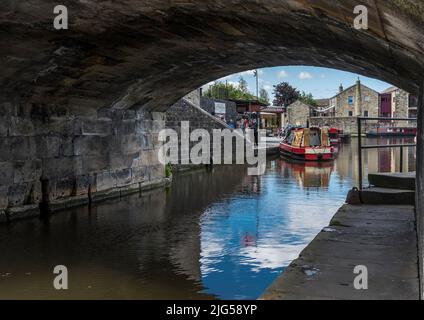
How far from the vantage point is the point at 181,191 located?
1514 cm

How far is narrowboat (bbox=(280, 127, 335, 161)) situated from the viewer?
25000 mm

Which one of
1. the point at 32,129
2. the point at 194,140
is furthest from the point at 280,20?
the point at 194,140

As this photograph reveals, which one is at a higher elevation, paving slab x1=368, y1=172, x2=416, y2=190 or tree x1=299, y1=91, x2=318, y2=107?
tree x1=299, y1=91, x2=318, y2=107

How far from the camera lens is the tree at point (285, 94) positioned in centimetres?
9454

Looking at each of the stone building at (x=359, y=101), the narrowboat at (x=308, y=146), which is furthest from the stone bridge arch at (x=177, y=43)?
the stone building at (x=359, y=101)

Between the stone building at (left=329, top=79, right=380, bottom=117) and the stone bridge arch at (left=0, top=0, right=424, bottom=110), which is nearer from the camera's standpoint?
the stone bridge arch at (left=0, top=0, right=424, bottom=110)

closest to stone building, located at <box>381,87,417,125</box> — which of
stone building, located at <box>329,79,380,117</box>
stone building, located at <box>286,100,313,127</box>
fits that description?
stone building, located at <box>329,79,380,117</box>

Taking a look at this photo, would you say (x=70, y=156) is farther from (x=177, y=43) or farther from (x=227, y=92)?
(x=227, y=92)

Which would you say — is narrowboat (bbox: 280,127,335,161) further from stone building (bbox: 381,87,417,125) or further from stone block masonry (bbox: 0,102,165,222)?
stone building (bbox: 381,87,417,125)

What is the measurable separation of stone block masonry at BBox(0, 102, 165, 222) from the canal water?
51cm

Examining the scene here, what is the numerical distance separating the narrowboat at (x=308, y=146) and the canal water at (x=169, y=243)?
1019 centimetres

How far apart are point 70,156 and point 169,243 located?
4.67 meters
